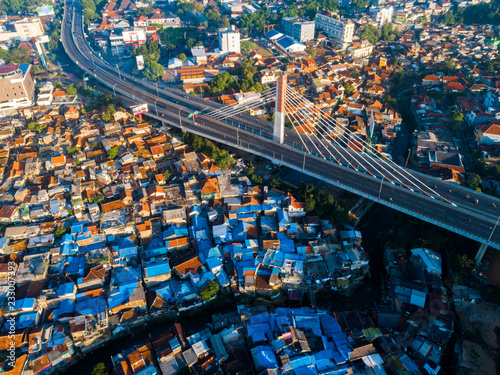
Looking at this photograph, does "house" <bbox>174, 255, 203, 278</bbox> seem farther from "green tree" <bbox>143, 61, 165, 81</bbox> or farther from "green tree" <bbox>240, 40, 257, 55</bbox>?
"green tree" <bbox>240, 40, 257, 55</bbox>

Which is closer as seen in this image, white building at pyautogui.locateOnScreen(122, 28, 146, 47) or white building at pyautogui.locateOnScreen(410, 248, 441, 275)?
white building at pyautogui.locateOnScreen(410, 248, 441, 275)

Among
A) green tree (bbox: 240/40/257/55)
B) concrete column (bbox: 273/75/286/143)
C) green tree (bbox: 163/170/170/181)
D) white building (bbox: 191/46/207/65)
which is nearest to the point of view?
green tree (bbox: 163/170/170/181)

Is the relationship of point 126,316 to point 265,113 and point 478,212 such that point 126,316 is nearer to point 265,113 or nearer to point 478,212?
point 478,212

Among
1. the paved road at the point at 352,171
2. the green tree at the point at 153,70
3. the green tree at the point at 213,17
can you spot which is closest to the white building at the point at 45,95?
the paved road at the point at 352,171

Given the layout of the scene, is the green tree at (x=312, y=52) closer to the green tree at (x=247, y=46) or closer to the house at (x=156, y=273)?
the green tree at (x=247, y=46)

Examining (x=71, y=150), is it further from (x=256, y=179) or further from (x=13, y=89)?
(x=256, y=179)

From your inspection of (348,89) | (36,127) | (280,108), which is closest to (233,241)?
(280,108)

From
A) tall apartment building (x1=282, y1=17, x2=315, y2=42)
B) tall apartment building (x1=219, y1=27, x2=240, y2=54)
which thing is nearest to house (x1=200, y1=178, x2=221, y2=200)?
tall apartment building (x1=219, y1=27, x2=240, y2=54)

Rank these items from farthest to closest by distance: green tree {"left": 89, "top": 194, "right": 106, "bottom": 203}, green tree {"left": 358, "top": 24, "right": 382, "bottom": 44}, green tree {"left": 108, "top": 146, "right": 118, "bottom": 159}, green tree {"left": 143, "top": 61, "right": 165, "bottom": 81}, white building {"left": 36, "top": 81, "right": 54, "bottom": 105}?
green tree {"left": 358, "top": 24, "right": 382, "bottom": 44}
green tree {"left": 143, "top": 61, "right": 165, "bottom": 81}
white building {"left": 36, "top": 81, "right": 54, "bottom": 105}
green tree {"left": 108, "top": 146, "right": 118, "bottom": 159}
green tree {"left": 89, "top": 194, "right": 106, "bottom": 203}
